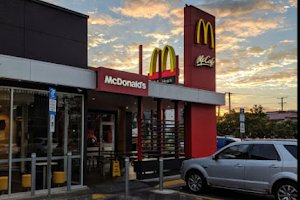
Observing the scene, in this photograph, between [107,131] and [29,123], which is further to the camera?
[107,131]

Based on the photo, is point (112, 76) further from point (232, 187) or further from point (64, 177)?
point (232, 187)

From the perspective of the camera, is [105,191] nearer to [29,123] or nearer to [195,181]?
[195,181]

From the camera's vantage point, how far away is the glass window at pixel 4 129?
8.87 metres

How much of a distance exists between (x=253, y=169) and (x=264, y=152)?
0.56 m

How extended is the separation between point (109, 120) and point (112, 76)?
11.0 m

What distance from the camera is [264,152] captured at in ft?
29.4

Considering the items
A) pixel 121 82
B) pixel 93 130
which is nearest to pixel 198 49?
pixel 121 82

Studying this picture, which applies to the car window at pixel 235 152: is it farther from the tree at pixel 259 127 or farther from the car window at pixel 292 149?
the tree at pixel 259 127

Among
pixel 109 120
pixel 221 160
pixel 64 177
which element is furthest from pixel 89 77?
pixel 109 120

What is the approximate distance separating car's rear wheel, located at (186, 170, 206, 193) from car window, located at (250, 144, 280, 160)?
187cm

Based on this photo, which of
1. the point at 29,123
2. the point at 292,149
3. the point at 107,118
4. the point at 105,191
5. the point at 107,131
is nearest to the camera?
the point at 292,149

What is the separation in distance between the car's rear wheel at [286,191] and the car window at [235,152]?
4.09 feet

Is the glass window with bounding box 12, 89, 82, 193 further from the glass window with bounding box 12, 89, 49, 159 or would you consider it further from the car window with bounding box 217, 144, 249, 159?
the car window with bounding box 217, 144, 249, 159

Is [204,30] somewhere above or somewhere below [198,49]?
above
